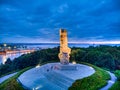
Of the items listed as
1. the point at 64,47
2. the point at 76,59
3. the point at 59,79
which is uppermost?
the point at 64,47

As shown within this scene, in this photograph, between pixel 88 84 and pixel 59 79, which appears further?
pixel 59 79

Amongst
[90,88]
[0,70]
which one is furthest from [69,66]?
[0,70]

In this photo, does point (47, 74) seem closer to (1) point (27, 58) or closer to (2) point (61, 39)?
(2) point (61, 39)

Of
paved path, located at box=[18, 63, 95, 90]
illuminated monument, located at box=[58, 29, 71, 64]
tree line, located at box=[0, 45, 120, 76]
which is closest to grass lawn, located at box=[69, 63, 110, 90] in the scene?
paved path, located at box=[18, 63, 95, 90]

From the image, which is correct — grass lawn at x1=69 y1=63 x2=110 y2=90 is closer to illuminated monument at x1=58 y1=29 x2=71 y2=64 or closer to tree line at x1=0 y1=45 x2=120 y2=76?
illuminated monument at x1=58 y1=29 x2=71 y2=64

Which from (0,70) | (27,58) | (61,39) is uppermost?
(61,39)

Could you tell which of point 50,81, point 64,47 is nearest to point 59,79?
point 50,81

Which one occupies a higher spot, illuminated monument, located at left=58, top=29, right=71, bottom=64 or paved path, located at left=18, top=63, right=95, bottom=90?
illuminated monument, located at left=58, top=29, right=71, bottom=64

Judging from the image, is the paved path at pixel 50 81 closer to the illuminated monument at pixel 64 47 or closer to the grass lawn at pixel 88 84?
the grass lawn at pixel 88 84

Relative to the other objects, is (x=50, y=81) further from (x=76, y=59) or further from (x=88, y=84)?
(x=76, y=59)
